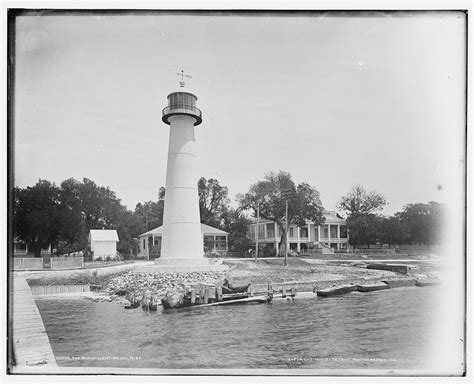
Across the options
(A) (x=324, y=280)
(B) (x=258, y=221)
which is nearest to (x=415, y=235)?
(A) (x=324, y=280)

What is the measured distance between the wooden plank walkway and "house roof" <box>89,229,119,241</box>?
114cm

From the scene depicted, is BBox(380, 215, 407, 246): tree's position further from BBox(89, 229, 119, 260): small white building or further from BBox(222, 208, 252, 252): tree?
BBox(89, 229, 119, 260): small white building

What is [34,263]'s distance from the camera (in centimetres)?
422

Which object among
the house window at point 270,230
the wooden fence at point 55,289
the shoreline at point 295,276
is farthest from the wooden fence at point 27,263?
the house window at point 270,230

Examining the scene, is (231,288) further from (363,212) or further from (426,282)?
(426,282)

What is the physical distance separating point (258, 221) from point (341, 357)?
263cm

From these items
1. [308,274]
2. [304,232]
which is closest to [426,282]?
[308,274]

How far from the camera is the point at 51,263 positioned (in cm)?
468

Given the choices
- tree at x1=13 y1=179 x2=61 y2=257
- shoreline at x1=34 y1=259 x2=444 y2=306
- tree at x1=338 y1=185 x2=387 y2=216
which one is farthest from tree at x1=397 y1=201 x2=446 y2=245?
tree at x1=13 y1=179 x2=61 y2=257

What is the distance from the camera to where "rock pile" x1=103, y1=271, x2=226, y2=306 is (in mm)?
4883

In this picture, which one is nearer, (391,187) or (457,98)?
(457,98)

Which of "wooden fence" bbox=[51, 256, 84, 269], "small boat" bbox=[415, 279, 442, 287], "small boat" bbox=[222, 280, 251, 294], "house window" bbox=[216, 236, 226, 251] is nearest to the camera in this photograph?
"small boat" bbox=[415, 279, 442, 287]

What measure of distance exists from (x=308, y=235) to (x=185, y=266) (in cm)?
237

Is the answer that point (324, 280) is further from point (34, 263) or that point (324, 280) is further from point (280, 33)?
point (34, 263)
